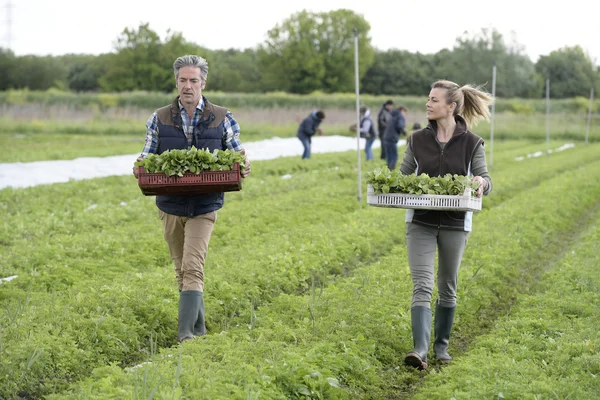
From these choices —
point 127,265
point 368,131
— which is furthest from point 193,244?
point 368,131

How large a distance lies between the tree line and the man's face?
69.7 m

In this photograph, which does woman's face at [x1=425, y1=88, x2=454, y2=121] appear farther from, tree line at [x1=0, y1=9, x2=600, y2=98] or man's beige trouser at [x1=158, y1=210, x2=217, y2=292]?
tree line at [x1=0, y1=9, x2=600, y2=98]

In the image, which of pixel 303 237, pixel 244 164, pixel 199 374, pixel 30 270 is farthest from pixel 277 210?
pixel 199 374

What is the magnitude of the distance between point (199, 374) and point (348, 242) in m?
5.77

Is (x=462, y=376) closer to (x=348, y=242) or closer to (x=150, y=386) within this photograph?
(x=150, y=386)

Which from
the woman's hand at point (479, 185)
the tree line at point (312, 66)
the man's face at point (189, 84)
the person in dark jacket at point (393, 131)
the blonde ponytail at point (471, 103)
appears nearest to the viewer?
the woman's hand at point (479, 185)

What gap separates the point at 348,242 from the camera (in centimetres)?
1058

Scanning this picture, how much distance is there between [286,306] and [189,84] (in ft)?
8.31

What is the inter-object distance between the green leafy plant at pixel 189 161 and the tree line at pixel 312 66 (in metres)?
70.0

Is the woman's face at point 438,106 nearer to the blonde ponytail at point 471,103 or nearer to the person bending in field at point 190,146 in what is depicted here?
the blonde ponytail at point 471,103

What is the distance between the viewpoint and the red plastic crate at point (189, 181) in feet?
19.0

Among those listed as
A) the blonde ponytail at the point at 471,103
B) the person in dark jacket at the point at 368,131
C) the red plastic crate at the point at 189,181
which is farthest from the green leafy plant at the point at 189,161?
the person in dark jacket at the point at 368,131

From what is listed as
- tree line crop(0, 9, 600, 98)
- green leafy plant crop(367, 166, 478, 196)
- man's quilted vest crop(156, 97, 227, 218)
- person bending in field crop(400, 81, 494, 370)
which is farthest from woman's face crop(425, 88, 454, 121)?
tree line crop(0, 9, 600, 98)

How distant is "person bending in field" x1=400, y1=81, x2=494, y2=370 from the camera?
588 centimetres
